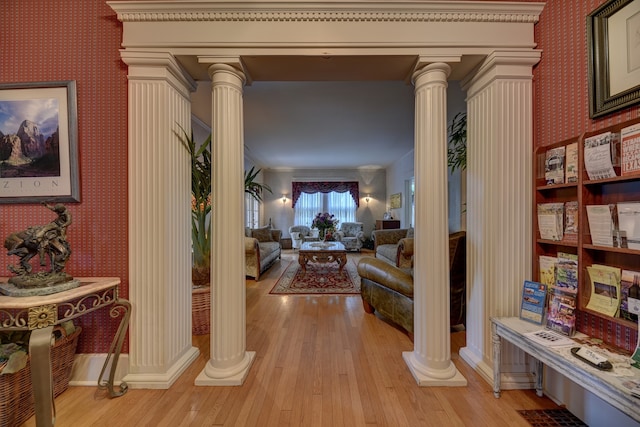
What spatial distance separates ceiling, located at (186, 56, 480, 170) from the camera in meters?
1.78

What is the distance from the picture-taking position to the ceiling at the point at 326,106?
Result: 1.78 m

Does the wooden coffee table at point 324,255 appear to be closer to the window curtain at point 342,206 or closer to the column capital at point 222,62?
the column capital at point 222,62

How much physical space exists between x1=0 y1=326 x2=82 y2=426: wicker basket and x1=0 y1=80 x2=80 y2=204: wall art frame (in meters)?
0.92

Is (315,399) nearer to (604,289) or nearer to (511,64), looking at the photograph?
(604,289)

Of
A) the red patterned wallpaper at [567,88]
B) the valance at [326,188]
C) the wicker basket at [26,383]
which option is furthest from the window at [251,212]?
the red patterned wallpaper at [567,88]

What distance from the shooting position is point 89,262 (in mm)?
1692

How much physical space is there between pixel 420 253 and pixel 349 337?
115 cm

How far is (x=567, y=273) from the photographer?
1401 millimetres

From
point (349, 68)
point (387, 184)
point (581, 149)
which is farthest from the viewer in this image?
point (387, 184)

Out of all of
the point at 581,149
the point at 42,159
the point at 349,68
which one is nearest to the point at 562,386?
the point at 581,149

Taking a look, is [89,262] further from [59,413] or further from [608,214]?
[608,214]

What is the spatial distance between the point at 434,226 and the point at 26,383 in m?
2.54

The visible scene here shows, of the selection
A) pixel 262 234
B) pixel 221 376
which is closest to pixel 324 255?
pixel 262 234

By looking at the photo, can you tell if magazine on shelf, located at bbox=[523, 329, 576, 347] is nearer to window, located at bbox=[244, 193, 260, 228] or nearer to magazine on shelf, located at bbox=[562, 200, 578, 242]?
magazine on shelf, located at bbox=[562, 200, 578, 242]
